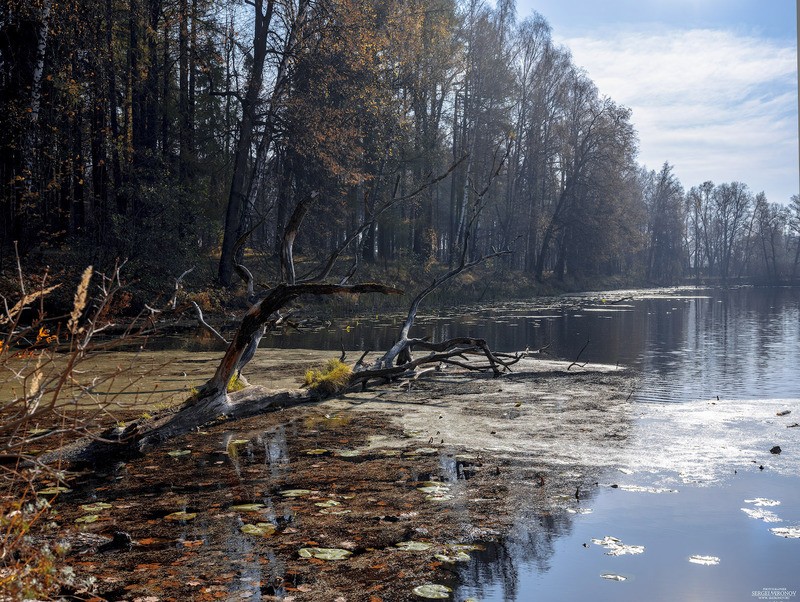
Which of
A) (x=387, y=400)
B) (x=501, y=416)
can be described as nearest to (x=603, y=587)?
(x=501, y=416)

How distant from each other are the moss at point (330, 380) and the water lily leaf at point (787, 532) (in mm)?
5665

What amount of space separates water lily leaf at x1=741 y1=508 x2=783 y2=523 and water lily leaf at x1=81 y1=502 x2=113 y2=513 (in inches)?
164

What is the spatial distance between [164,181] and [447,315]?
10072mm

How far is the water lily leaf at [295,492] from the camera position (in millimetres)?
5062

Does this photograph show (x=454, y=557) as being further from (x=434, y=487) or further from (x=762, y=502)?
(x=762, y=502)

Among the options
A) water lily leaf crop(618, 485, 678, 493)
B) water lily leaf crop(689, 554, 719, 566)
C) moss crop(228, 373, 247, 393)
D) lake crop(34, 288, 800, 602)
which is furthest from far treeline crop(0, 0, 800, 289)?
water lily leaf crop(689, 554, 719, 566)

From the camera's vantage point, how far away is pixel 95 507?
15.5 ft

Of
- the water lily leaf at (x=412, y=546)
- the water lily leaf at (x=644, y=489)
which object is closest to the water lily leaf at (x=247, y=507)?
the water lily leaf at (x=412, y=546)

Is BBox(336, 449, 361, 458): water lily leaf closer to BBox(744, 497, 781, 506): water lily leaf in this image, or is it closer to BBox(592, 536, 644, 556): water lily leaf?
BBox(592, 536, 644, 556): water lily leaf

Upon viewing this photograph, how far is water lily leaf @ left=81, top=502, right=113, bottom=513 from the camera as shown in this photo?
4.68m

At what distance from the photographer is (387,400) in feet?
30.3

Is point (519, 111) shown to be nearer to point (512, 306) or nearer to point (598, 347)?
point (512, 306)

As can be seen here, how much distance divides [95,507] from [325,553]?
173 centimetres

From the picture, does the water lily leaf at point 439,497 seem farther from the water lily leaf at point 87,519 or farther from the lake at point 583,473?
the water lily leaf at point 87,519
